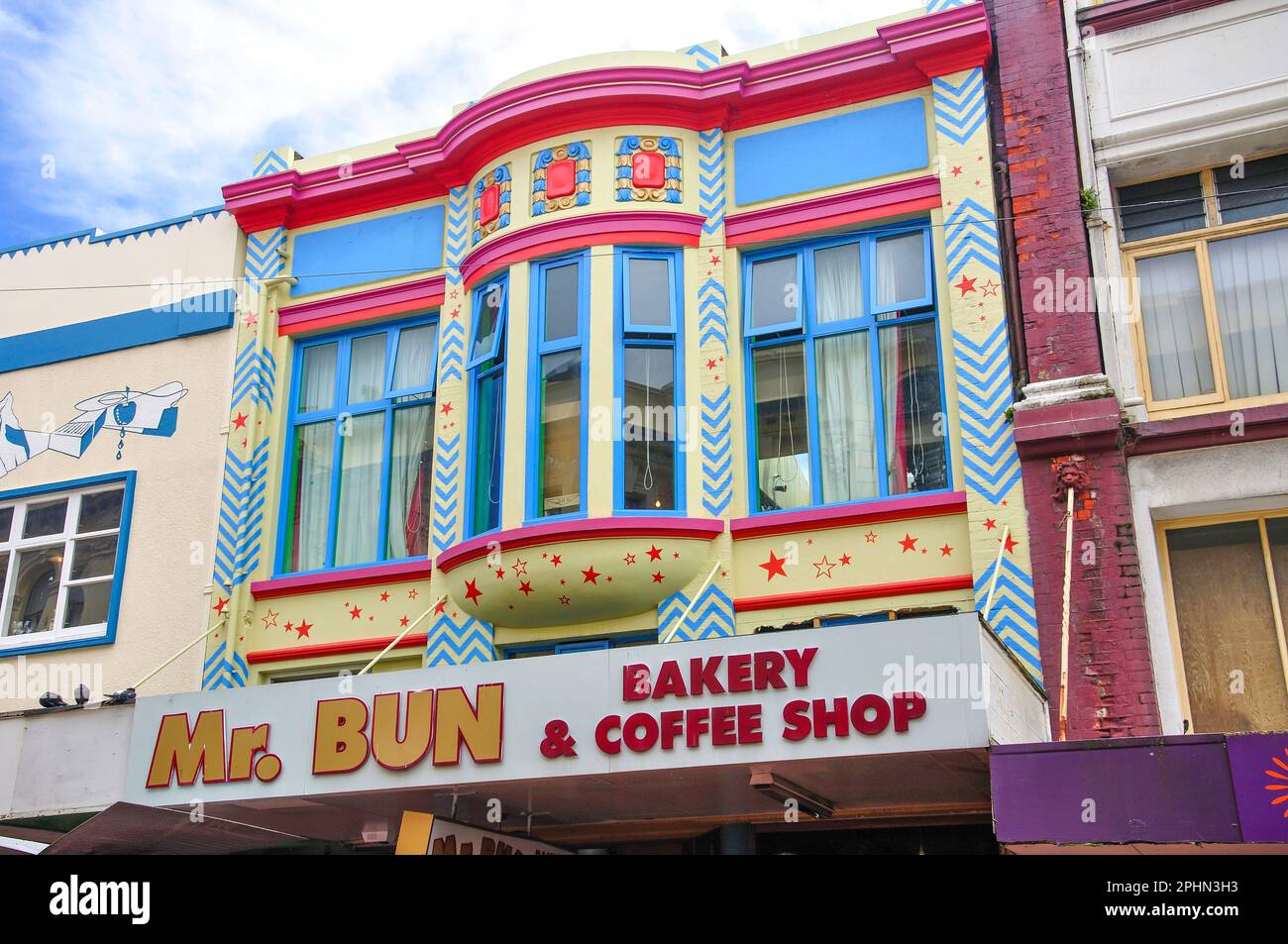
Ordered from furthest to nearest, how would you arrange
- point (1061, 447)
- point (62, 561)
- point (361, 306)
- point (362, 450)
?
1. point (62, 561)
2. point (361, 306)
3. point (362, 450)
4. point (1061, 447)

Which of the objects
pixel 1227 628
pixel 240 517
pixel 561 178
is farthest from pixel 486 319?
pixel 1227 628

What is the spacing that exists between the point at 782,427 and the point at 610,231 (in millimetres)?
2797

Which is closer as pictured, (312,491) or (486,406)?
(486,406)

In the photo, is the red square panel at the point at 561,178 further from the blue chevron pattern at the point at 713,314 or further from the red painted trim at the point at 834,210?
the blue chevron pattern at the point at 713,314

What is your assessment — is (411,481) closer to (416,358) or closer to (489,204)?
(416,358)

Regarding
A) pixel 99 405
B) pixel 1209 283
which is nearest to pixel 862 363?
pixel 1209 283

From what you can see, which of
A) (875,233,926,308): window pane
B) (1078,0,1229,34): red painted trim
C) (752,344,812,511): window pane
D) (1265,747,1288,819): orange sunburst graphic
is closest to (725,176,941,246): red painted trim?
(875,233,926,308): window pane

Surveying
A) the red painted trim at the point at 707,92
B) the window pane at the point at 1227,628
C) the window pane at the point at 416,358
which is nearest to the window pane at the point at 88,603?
the window pane at the point at 416,358

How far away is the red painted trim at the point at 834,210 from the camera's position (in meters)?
14.5

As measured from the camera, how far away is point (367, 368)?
55.7 ft

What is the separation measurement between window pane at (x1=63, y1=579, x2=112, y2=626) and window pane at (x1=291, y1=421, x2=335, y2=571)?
245 cm

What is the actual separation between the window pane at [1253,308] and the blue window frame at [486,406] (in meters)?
7.27

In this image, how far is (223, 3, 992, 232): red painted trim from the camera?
14.6 m
